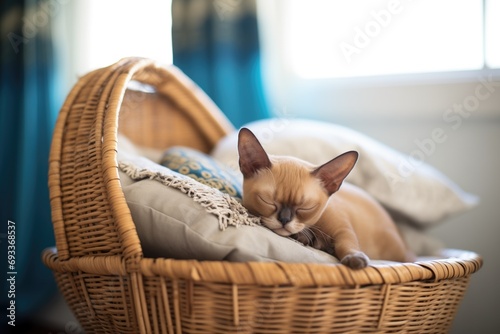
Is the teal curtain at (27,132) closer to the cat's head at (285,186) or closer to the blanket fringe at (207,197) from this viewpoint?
the blanket fringe at (207,197)

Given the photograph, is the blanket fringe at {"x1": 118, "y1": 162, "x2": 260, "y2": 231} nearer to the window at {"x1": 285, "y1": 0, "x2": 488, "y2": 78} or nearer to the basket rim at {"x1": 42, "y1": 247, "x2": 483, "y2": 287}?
the basket rim at {"x1": 42, "y1": 247, "x2": 483, "y2": 287}

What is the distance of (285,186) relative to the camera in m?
1.10

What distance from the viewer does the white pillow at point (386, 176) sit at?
59.5 inches

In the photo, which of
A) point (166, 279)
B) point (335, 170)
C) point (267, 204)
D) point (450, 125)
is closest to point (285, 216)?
point (267, 204)

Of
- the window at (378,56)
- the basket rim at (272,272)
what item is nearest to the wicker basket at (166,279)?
the basket rim at (272,272)

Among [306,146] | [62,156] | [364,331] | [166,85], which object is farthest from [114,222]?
[166,85]

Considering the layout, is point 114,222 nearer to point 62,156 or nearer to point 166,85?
point 62,156

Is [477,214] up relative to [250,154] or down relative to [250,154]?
down

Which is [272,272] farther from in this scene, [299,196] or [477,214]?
[477,214]

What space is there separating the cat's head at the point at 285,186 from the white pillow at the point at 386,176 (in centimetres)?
36

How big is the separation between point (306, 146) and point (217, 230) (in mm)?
585

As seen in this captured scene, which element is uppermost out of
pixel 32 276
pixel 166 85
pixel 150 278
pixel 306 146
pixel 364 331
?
pixel 166 85

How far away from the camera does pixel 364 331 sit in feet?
3.29

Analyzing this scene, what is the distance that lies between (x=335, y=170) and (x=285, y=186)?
0.12 m
